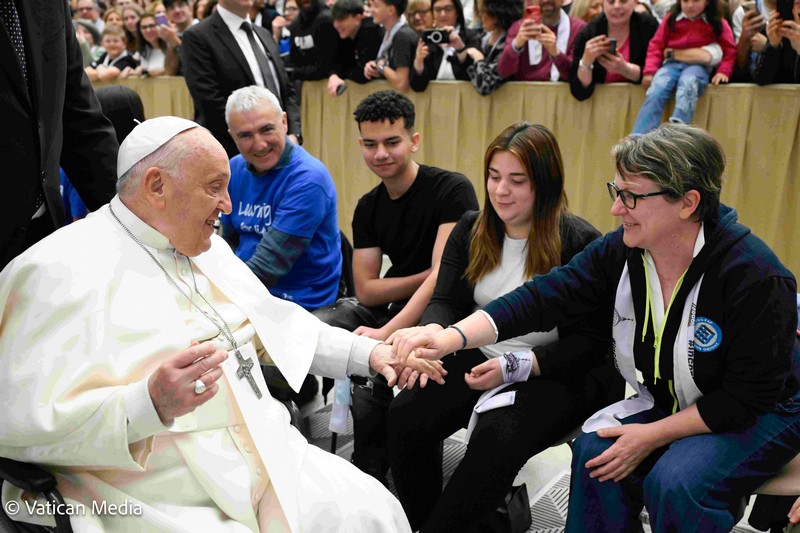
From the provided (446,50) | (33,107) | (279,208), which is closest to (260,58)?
(446,50)

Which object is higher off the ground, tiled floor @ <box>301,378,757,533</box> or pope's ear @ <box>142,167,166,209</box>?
pope's ear @ <box>142,167,166,209</box>

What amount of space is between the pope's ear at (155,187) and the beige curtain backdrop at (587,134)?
420 cm

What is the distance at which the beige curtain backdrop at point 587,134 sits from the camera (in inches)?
194

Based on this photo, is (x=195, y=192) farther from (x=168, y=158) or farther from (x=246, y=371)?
Answer: (x=246, y=371)

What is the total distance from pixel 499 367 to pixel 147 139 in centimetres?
144

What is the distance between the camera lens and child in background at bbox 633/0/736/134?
502 centimetres

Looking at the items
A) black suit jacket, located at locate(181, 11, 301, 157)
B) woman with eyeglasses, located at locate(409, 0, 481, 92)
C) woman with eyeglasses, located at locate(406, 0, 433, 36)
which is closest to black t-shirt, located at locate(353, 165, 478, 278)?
black suit jacket, located at locate(181, 11, 301, 157)

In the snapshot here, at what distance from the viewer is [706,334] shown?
86.6 inches

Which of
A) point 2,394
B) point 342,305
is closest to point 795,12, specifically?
point 342,305

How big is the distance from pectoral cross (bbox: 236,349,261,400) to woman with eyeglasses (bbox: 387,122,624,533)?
2.01 ft

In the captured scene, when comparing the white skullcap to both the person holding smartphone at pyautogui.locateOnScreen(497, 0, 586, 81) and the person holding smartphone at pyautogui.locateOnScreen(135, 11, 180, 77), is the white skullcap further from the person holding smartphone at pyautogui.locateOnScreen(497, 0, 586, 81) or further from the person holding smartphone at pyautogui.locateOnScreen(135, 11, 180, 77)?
the person holding smartphone at pyautogui.locateOnScreen(135, 11, 180, 77)

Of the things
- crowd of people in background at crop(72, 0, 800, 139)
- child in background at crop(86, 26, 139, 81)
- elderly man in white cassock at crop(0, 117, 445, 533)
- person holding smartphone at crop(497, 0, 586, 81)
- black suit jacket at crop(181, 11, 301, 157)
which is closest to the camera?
elderly man in white cassock at crop(0, 117, 445, 533)

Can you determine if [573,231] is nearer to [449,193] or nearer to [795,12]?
[449,193]

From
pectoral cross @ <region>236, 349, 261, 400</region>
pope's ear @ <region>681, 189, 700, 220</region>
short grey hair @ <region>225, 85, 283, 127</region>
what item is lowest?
pectoral cross @ <region>236, 349, 261, 400</region>
